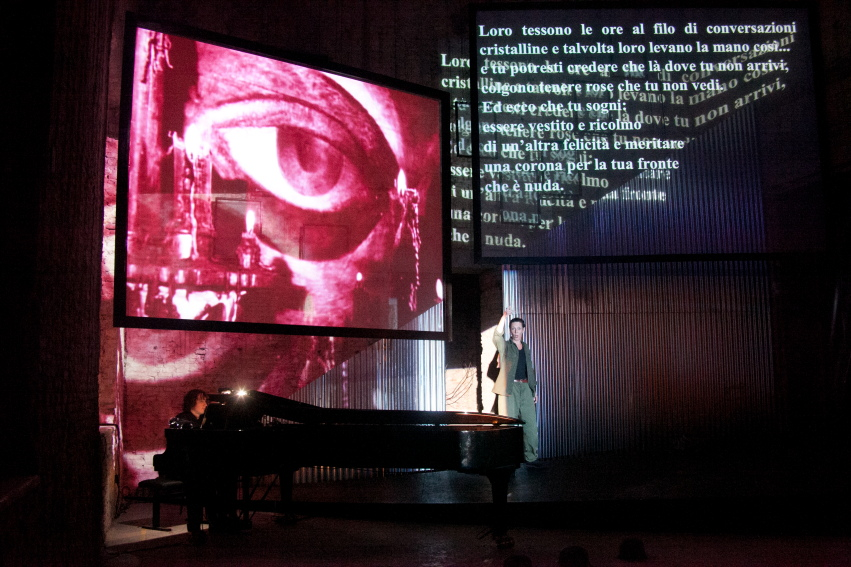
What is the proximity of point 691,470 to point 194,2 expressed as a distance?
637 centimetres

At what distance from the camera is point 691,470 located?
5.69 m

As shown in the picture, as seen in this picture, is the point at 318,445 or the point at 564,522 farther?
the point at 564,522

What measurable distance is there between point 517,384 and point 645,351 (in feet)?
5.06

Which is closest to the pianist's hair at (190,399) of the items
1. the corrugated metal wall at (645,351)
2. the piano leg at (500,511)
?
the piano leg at (500,511)

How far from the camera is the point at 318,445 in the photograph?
4164 mm

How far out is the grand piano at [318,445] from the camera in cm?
397

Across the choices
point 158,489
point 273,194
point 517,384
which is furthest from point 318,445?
point 517,384

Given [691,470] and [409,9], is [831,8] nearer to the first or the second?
[409,9]

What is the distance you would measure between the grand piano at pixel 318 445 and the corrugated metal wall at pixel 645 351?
259 centimetres

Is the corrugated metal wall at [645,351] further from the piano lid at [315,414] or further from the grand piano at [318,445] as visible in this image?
the grand piano at [318,445]

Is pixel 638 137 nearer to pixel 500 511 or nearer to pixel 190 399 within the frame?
pixel 500 511

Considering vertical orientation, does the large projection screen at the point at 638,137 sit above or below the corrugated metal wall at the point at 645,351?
above

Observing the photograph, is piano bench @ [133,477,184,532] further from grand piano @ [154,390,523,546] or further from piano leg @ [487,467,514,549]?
piano leg @ [487,467,514,549]

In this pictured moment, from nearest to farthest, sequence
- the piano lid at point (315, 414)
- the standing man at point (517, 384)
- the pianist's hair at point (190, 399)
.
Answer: the piano lid at point (315, 414) < the pianist's hair at point (190, 399) < the standing man at point (517, 384)
